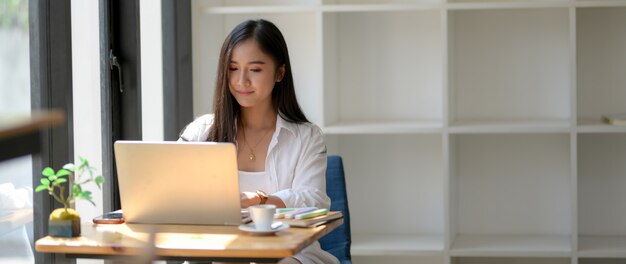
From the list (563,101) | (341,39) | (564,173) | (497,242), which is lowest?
(497,242)

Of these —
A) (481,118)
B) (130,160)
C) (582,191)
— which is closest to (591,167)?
(582,191)

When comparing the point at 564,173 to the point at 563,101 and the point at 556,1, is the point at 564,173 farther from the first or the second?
the point at 556,1

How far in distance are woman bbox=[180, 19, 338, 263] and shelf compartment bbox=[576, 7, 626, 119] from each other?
4.88ft

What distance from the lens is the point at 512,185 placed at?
4020mm

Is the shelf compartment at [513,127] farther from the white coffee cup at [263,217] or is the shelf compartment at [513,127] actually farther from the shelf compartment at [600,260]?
the white coffee cup at [263,217]

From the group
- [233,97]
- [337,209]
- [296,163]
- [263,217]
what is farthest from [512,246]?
[263,217]

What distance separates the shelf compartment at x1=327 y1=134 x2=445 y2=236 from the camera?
4.05 m

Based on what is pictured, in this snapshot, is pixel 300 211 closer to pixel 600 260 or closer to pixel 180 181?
pixel 180 181

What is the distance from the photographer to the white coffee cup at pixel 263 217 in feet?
7.18

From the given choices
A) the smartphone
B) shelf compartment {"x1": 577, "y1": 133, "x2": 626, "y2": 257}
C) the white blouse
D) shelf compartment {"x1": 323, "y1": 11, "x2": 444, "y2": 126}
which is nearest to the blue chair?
the white blouse

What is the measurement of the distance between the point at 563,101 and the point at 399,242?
868 mm

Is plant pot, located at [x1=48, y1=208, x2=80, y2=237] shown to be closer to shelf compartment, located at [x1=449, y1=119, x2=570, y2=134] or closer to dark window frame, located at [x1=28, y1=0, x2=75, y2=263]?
dark window frame, located at [x1=28, y1=0, x2=75, y2=263]

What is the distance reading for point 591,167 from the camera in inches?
155

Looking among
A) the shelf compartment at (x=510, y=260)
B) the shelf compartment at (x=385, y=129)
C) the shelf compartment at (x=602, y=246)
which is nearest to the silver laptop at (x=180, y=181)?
the shelf compartment at (x=385, y=129)
